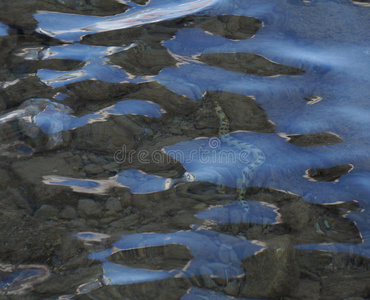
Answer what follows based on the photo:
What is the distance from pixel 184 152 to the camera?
323 centimetres

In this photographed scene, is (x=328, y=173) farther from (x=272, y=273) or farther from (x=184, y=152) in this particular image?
(x=184, y=152)

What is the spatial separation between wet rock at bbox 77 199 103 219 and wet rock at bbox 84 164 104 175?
0.30 m

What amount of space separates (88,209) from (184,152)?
955 mm

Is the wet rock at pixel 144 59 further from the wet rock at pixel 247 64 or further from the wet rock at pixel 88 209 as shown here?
the wet rock at pixel 88 209

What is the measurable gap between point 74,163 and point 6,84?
4.23 feet

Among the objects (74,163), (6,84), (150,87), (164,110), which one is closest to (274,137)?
(164,110)

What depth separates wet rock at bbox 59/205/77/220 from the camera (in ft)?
9.01

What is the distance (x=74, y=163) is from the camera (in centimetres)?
312

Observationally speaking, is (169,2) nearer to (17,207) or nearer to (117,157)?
(117,157)

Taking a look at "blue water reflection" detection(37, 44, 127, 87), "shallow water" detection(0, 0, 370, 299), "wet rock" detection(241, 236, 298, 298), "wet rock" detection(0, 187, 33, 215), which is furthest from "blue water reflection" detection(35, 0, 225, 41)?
"wet rock" detection(241, 236, 298, 298)

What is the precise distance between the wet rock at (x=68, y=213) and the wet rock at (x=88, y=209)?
0.13 feet

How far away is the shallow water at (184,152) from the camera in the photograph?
94.6 inches

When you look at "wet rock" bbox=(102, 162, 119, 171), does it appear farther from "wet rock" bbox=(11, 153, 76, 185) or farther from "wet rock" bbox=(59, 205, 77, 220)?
"wet rock" bbox=(59, 205, 77, 220)

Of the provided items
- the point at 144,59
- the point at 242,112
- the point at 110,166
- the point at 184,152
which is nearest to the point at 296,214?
the point at 184,152
